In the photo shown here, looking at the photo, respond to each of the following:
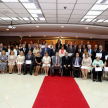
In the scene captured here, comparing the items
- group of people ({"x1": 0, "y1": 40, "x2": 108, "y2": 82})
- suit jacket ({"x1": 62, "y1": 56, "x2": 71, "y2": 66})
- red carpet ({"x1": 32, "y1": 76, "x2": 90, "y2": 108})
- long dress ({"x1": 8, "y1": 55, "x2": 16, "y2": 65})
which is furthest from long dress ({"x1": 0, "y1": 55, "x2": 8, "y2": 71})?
red carpet ({"x1": 32, "y1": 76, "x2": 90, "y2": 108})

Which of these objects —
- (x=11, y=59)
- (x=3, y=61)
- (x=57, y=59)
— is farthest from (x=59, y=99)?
(x=3, y=61)

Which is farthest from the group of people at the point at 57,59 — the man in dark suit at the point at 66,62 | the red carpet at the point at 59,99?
the red carpet at the point at 59,99

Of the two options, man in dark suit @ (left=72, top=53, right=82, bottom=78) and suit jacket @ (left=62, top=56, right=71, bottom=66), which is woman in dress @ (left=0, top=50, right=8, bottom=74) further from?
man in dark suit @ (left=72, top=53, right=82, bottom=78)

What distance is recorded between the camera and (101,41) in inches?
576

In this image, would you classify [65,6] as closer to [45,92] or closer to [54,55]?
[54,55]

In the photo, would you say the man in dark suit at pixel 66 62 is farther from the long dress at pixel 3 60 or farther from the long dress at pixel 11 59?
the long dress at pixel 3 60

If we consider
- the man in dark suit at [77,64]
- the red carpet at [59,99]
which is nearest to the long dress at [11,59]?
the man in dark suit at [77,64]

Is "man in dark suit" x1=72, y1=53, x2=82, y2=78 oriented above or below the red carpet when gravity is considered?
above

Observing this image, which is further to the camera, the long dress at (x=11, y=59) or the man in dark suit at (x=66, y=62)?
the long dress at (x=11, y=59)

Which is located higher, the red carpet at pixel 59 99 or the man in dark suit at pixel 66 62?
the man in dark suit at pixel 66 62

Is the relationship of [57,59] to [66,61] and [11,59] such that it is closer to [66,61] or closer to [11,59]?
[66,61]

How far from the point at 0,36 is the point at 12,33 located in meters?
1.89

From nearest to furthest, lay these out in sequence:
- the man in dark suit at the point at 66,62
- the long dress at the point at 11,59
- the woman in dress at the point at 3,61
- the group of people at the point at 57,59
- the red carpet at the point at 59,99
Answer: the red carpet at the point at 59,99 → the group of people at the point at 57,59 → the man in dark suit at the point at 66,62 → the woman in dress at the point at 3,61 → the long dress at the point at 11,59

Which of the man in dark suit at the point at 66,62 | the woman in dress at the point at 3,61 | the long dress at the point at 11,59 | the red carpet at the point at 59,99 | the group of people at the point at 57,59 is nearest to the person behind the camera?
the red carpet at the point at 59,99
